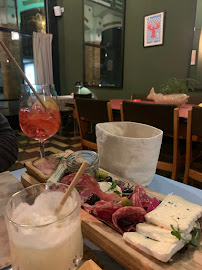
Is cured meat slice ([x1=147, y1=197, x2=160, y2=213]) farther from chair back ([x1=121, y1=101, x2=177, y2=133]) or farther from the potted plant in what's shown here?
the potted plant

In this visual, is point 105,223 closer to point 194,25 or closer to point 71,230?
point 71,230

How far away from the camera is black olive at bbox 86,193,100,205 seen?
1.94 feet

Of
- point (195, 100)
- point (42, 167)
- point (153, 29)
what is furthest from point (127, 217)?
point (153, 29)

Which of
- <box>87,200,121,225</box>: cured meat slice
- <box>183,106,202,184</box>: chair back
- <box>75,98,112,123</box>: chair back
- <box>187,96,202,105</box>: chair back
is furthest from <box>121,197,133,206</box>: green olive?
<box>187,96,202,105</box>: chair back

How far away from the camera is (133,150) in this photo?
0.73 m

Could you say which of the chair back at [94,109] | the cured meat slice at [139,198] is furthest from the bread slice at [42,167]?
the chair back at [94,109]

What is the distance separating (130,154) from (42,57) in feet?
18.7

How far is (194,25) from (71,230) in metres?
3.87

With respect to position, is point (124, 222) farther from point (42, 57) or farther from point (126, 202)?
point (42, 57)

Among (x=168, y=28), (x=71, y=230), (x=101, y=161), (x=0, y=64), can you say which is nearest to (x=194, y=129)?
(x=101, y=161)

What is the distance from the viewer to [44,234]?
381 millimetres

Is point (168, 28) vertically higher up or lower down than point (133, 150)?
higher up

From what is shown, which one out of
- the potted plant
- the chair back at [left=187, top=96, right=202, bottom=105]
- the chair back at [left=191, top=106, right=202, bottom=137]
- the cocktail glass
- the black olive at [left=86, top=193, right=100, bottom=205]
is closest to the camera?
the cocktail glass

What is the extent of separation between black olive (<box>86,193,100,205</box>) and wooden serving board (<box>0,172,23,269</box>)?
0.22 meters
